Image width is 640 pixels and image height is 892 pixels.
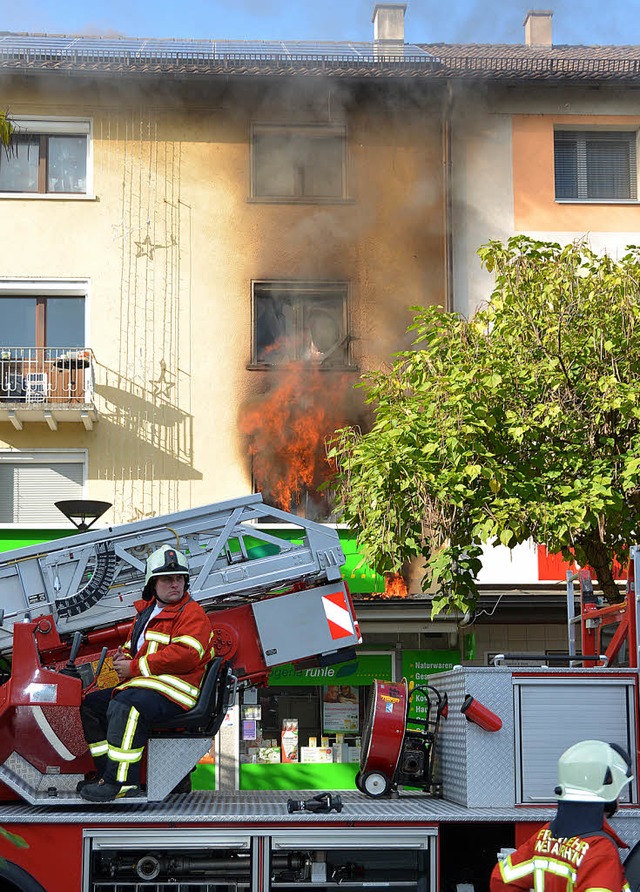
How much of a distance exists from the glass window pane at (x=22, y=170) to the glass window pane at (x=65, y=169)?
0.22 metres

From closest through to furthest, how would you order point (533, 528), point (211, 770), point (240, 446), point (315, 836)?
point (315, 836) → point (533, 528) → point (211, 770) → point (240, 446)

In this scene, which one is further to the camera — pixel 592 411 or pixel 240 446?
pixel 240 446

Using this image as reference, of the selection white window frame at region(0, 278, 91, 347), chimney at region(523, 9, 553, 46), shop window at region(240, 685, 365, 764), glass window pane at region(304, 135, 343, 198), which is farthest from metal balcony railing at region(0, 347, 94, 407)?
chimney at region(523, 9, 553, 46)

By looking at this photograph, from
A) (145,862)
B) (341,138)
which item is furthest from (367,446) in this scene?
(341,138)

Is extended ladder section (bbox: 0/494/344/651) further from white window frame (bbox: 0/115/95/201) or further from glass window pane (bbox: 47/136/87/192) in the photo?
glass window pane (bbox: 47/136/87/192)

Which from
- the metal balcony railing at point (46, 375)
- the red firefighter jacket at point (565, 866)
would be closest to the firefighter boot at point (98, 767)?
the red firefighter jacket at point (565, 866)

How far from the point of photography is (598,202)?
62.9ft

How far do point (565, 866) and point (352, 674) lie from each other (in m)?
12.5

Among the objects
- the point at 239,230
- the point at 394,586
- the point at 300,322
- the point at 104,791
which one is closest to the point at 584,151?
the point at 300,322

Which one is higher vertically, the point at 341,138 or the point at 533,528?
the point at 341,138

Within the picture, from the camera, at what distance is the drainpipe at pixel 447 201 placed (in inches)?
737

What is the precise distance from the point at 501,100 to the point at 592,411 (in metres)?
8.97

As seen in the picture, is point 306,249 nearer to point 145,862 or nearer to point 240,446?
point 240,446

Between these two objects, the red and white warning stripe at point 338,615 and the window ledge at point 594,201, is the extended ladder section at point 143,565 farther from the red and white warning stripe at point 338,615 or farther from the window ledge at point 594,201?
the window ledge at point 594,201
